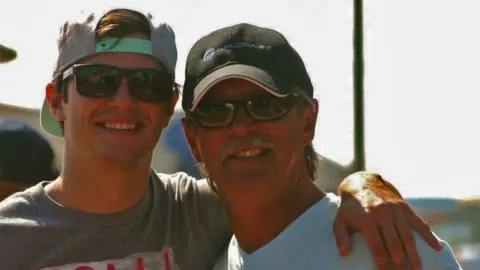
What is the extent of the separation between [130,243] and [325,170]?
5166mm

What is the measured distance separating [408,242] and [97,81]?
1.27 m

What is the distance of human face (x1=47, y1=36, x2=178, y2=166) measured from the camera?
2.97 meters

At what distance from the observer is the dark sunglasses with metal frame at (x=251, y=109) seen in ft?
8.77

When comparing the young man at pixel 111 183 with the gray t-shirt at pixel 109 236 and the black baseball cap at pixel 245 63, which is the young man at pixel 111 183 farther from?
the black baseball cap at pixel 245 63

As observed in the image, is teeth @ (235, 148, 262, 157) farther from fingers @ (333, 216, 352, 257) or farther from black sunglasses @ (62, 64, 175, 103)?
black sunglasses @ (62, 64, 175, 103)

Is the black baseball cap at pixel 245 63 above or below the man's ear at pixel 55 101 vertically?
above

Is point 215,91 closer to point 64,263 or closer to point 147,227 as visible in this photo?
point 147,227

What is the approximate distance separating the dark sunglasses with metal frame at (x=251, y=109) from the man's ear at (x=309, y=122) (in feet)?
0.36

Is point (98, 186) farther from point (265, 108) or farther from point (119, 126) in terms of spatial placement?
point (265, 108)

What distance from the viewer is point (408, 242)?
244cm

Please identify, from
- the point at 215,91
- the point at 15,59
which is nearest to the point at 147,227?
the point at 215,91

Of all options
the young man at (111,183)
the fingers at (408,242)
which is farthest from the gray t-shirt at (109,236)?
the fingers at (408,242)

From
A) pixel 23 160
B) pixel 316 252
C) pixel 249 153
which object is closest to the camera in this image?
pixel 316 252

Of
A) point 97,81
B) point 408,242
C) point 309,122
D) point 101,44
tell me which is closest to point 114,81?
point 97,81
